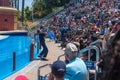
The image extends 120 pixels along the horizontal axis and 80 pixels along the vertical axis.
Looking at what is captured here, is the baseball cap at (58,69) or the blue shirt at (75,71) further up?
the baseball cap at (58,69)

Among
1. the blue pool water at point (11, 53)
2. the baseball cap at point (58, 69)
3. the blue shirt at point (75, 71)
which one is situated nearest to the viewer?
the baseball cap at point (58, 69)

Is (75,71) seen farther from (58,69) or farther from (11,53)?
(11,53)

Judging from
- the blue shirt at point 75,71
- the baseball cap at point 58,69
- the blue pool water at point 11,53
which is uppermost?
the baseball cap at point 58,69

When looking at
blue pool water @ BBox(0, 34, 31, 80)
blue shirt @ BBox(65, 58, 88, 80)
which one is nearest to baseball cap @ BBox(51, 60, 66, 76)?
blue shirt @ BBox(65, 58, 88, 80)

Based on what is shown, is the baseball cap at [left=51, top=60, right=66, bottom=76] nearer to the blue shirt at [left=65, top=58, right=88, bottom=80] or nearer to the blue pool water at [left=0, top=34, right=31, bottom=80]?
the blue shirt at [left=65, top=58, right=88, bottom=80]

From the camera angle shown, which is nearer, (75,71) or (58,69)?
(58,69)

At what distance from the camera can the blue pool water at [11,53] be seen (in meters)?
11.4

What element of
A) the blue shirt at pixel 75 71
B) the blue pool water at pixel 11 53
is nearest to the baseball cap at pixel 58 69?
the blue shirt at pixel 75 71

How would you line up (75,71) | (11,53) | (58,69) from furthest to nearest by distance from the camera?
1. (11,53)
2. (75,71)
3. (58,69)

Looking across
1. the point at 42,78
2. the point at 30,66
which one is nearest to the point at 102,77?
the point at 42,78

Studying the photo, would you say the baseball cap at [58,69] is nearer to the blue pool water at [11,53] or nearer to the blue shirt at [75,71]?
the blue shirt at [75,71]

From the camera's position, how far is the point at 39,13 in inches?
2408

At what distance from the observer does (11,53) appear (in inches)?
492

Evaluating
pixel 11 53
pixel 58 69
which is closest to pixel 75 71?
pixel 58 69
